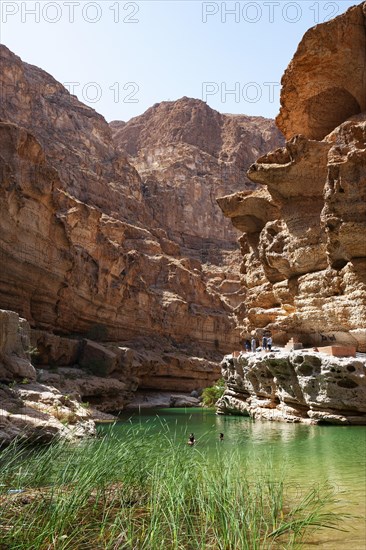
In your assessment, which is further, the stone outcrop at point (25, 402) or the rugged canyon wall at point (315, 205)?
the rugged canyon wall at point (315, 205)

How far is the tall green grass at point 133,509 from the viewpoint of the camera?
4.25 meters

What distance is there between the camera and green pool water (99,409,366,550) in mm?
6047

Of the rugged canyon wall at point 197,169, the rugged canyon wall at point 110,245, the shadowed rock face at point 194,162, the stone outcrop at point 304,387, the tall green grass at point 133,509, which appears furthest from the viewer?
the shadowed rock face at point 194,162

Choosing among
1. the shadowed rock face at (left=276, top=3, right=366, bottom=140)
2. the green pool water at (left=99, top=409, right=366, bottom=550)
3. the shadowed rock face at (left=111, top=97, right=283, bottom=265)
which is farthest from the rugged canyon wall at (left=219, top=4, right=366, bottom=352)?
the shadowed rock face at (left=111, top=97, right=283, bottom=265)

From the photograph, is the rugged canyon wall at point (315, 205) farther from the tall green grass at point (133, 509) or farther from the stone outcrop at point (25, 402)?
the tall green grass at point (133, 509)

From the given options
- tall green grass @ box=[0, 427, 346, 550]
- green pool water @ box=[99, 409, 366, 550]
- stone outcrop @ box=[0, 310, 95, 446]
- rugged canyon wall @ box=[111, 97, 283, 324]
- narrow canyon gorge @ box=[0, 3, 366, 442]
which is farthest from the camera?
rugged canyon wall @ box=[111, 97, 283, 324]

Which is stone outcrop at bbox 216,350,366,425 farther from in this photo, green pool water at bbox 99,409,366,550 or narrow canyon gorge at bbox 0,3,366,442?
green pool water at bbox 99,409,366,550

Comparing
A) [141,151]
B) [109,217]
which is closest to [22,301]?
[109,217]

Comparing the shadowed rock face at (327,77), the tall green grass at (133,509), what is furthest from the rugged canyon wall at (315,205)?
the tall green grass at (133,509)

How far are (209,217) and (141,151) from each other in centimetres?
3178

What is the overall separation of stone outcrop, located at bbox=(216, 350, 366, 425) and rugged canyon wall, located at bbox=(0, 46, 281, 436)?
12.2m

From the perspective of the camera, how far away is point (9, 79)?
7550 cm

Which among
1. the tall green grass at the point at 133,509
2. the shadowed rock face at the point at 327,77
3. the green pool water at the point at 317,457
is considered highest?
the shadowed rock face at the point at 327,77

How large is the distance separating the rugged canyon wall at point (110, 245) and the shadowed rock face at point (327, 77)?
1948 centimetres
